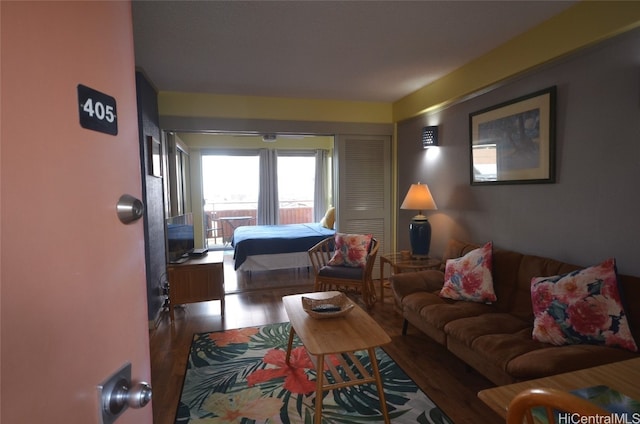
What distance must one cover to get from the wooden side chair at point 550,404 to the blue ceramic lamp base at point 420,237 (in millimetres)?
→ 2864

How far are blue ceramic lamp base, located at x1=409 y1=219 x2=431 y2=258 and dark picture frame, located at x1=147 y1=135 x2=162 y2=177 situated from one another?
281 centimetres

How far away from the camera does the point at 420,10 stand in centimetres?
227

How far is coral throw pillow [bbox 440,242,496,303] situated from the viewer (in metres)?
2.68

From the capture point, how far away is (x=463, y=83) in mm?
3303

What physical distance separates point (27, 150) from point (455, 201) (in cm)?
365

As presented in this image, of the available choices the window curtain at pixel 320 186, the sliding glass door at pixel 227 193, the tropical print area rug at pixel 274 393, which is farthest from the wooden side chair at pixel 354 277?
the sliding glass door at pixel 227 193

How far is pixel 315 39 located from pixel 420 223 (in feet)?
7.01

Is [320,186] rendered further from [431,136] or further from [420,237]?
[420,237]

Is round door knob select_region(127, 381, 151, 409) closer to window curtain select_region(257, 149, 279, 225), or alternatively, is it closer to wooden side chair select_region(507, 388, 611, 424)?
wooden side chair select_region(507, 388, 611, 424)

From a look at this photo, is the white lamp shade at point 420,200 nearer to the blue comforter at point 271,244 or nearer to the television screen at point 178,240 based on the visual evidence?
the blue comforter at point 271,244

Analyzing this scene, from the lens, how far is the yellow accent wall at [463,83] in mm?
2098

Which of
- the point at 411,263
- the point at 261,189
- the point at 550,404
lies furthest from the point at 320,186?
the point at 550,404

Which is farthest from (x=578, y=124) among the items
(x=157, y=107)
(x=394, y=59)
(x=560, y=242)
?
(x=157, y=107)

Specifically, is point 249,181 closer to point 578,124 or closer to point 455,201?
point 455,201
